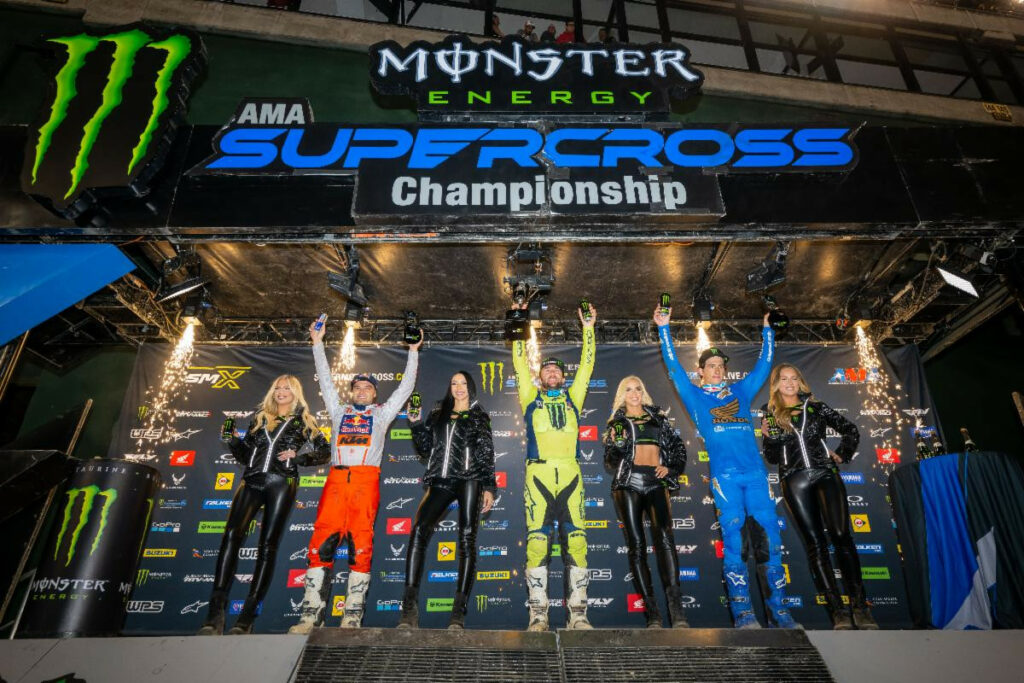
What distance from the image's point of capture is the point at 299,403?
17.6 ft

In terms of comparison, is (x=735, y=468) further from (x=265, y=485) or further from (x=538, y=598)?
(x=265, y=485)

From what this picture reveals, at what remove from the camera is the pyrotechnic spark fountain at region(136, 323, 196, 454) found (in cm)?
607

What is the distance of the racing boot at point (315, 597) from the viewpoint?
147 inches

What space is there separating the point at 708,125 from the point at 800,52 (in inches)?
233

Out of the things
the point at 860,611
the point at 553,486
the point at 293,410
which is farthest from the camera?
the point at 293,410

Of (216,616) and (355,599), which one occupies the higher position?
(355,599)

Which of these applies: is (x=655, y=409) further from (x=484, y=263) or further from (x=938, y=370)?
(x=938, y=370)

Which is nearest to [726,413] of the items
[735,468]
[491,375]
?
[735,468]

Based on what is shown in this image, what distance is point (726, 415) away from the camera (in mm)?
4551

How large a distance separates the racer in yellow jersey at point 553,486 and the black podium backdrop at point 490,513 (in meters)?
1.43

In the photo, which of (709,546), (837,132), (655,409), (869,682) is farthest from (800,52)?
(869,682)

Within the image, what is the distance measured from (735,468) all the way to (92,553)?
5548 millimetres

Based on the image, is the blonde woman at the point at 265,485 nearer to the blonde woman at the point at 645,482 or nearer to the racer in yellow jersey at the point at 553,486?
the racer in yellow jersey at the point at 553,486

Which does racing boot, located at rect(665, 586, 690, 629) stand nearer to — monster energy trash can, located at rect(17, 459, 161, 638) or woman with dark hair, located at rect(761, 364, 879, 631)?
woman with dark hair, located at rect(761, 364, 879, 631)
